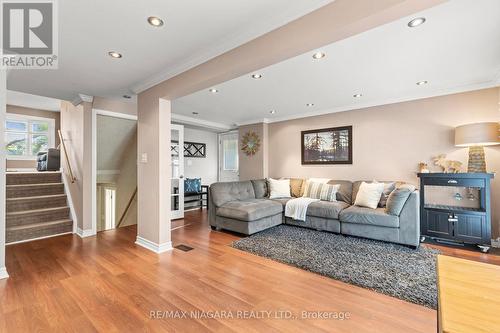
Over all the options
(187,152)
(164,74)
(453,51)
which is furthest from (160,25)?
(187,152)

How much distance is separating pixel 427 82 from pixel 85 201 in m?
5.68

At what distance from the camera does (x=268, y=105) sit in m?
4.54

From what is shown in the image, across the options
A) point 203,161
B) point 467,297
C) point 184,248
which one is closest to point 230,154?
point 203,161

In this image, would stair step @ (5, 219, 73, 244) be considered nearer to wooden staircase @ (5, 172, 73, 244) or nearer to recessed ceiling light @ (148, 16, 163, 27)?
wooden staircase @ (5, 172, 73, 244)

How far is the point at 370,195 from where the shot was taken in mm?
3713

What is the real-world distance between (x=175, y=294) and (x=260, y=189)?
3.20 metres

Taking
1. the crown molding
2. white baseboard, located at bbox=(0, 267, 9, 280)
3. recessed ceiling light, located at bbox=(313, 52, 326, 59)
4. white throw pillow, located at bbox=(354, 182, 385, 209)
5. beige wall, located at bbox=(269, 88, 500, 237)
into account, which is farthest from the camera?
white throw pillow, located at bbox=(354, 182, 385, 209)

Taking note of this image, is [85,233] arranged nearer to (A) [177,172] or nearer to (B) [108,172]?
(B) [108,172]

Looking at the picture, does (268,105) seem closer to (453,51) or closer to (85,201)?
(453,51)

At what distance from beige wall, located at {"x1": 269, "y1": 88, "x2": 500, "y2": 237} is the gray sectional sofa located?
55 cm

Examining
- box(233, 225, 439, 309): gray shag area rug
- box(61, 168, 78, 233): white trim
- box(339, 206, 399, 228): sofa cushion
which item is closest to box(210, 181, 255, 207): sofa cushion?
box(233, 225, 439, 309): gray shag area rug

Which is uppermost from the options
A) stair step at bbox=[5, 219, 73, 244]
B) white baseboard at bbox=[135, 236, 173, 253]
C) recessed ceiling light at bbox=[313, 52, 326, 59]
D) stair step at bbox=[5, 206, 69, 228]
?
recessed ceiling light at bbox=[313, 52, 326, 59]

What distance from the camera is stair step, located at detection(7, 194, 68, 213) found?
372 cm

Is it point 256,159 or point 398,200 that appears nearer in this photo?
point 398,200
